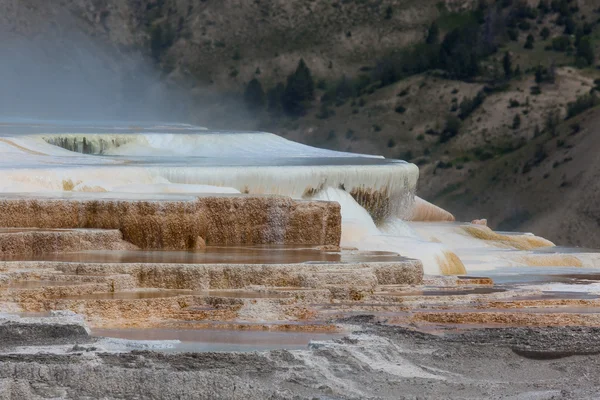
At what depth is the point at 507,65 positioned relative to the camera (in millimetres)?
64375

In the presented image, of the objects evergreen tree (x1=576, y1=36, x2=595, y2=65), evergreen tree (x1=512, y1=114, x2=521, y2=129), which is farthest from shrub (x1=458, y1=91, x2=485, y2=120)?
evergreen tree (x1=576, y1=36, x2=595, y2=65)

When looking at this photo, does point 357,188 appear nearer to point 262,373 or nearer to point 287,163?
point 287,163

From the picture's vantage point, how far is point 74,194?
16.6 meters

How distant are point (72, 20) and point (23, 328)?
4992cm

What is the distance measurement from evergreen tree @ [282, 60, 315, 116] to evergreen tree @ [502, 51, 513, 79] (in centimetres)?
813

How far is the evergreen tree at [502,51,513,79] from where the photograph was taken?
6400cm

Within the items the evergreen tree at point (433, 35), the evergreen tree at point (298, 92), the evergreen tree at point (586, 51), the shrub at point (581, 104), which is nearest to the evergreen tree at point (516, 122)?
the shrub at point (581, 104)

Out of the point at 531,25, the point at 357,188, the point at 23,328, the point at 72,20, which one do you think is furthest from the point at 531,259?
the point at 531,25

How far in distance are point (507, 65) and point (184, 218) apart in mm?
50045

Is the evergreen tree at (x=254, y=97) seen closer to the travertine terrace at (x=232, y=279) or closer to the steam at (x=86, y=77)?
the steam at (x=86, y=77)

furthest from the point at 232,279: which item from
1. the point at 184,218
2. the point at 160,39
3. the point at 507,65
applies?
the point at 160,39

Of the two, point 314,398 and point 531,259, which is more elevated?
point 314,398

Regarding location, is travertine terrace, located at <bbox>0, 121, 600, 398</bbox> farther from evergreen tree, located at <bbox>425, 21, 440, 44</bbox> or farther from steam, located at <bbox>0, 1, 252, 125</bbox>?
evergreen tree, located at <bbox>425, 21, 440, 44</bbox>

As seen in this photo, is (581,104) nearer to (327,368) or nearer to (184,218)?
(184,218)
